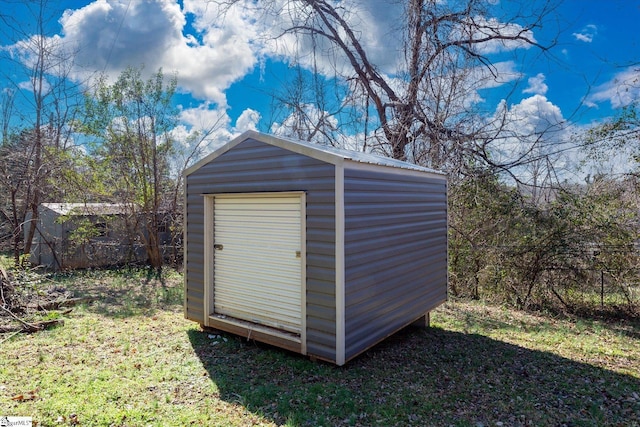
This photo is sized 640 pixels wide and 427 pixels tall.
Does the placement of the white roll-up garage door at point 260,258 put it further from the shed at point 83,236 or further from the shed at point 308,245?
the shed at point 83,236

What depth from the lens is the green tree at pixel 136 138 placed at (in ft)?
27.8

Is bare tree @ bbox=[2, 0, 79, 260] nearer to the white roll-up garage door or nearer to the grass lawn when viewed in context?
the grass lawn

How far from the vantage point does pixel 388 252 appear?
3.87 m

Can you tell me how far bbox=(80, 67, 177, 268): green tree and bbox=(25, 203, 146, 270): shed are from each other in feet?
2.00

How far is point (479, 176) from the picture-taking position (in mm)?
7039

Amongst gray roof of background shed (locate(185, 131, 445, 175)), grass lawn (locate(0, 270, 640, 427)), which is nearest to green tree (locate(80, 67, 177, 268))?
grass lawn (locate(0, 270, 640, 427))

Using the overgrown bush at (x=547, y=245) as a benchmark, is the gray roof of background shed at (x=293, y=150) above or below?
above

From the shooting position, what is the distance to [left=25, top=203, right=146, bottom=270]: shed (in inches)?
356

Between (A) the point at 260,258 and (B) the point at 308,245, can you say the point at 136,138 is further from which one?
(B) the point at 308,245

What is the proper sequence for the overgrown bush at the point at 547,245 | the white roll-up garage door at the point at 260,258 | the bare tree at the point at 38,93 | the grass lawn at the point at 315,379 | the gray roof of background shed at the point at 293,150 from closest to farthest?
1. the grass lawn at the point at 315,379
2. the gray roof of background shed at the point at 293,150
3. the white roll-up garage door at the point at 260,258
4. the overgrown bush at the point at 547,245
5. the bare tree at the point at 38,93

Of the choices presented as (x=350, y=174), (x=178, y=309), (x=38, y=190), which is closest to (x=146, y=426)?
(x=350, y=174)

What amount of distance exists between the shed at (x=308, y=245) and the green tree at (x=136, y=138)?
16.9 feet

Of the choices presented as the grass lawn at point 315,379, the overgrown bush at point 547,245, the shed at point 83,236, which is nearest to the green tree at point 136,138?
the shed at point 83,236

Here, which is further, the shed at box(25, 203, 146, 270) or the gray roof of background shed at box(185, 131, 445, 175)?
the shed at box(25, 203, 146, 270)
